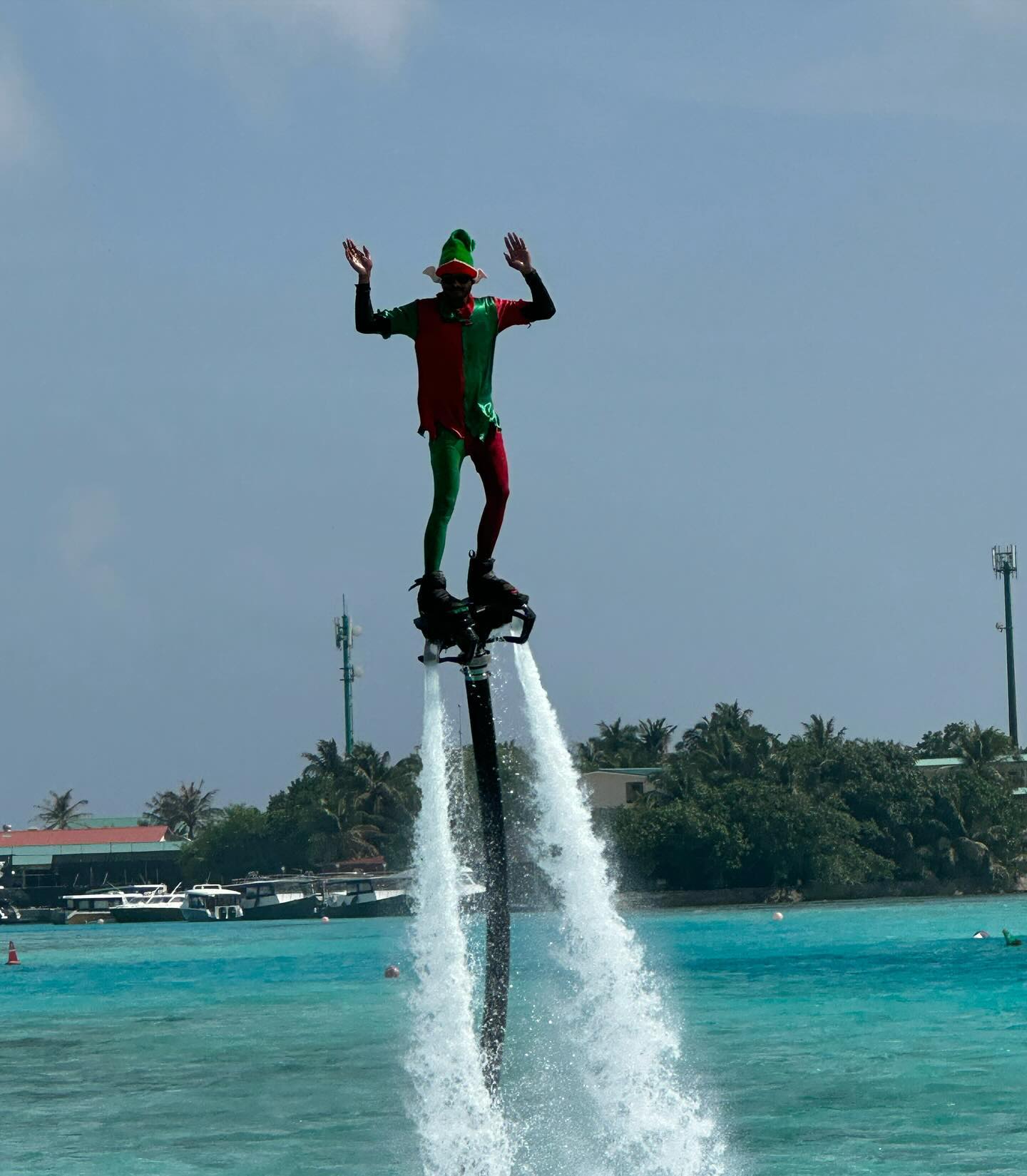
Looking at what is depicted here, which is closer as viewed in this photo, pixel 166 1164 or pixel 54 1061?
pixel 166 1164

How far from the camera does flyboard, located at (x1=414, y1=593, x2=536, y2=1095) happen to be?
15.3 metres

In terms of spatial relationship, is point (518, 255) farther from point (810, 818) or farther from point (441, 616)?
point (810, 818)

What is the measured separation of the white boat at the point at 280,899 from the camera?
147250 millimetres

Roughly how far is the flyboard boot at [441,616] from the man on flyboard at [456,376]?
0.01 m

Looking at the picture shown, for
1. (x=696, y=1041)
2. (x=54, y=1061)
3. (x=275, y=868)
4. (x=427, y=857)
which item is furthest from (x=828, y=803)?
(x=427, y=857)

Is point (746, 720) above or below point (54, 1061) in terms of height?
above

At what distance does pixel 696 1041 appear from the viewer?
207 feet

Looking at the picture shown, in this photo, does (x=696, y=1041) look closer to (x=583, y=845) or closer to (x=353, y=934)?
(x=583, y=845)

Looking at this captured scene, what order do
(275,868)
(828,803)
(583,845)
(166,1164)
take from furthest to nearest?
(275,868)
(828,803)
(166,1164)
(583,845)

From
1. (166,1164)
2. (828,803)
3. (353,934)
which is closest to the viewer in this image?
(166,1164)

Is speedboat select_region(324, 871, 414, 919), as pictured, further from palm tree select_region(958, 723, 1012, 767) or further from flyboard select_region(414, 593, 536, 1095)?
flyboard select_region(414, 593, 536, 1095)

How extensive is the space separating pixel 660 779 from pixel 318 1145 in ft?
278

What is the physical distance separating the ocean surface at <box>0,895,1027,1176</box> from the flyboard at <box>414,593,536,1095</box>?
19945mm

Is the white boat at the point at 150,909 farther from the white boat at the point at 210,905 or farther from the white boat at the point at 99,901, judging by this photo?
the white boat at the point at 210,905
